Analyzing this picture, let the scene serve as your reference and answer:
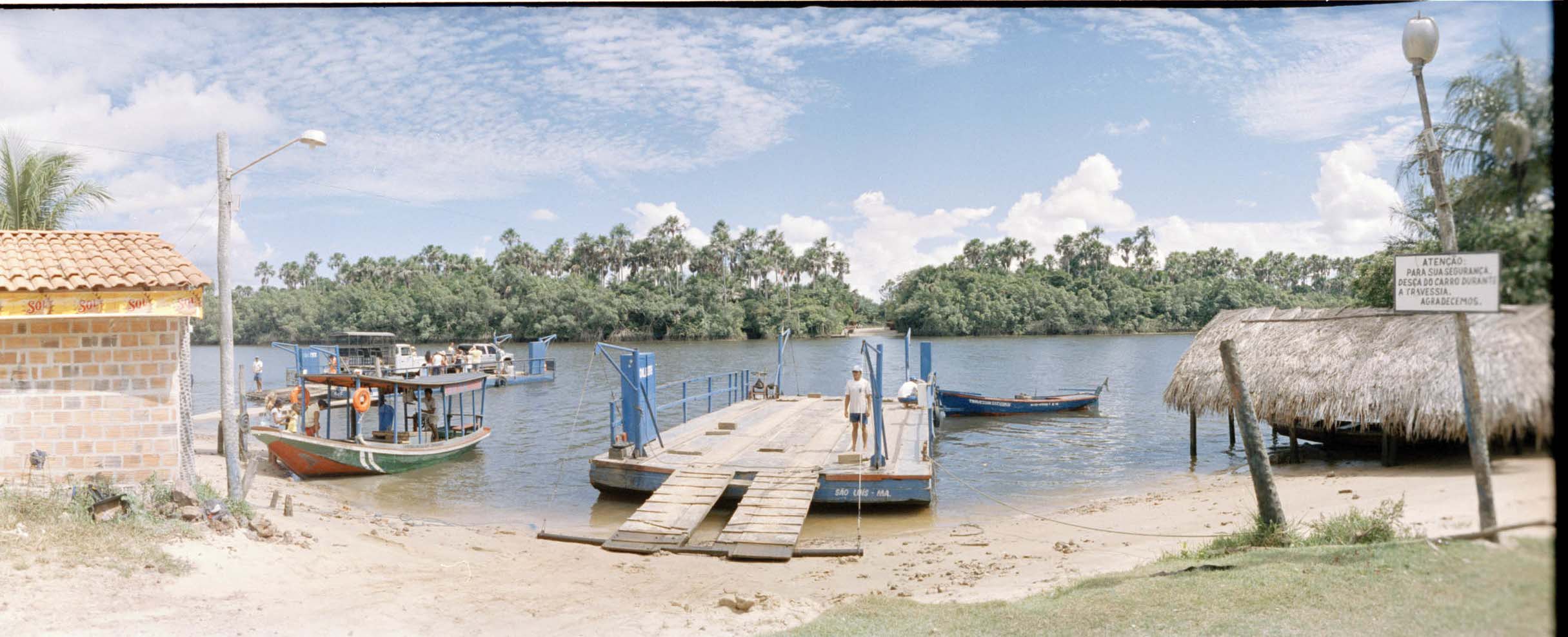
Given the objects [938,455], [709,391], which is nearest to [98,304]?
[709,391]

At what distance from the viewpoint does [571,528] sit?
11766 millimetres

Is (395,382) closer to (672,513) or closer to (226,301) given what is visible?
(226,301)

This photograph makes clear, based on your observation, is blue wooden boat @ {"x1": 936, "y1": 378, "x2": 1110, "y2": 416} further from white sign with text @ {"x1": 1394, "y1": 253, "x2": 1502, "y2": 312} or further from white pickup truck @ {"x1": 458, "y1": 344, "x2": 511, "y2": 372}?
white sign with text @ {"x1": 1394, "y1": 253, "x2": 1502, "y2": 312}

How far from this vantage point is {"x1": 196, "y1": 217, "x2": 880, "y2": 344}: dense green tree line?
4962 centimetres

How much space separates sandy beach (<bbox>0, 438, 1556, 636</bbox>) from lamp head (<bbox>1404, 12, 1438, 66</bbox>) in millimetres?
2035

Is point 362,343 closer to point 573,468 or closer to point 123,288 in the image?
point 573,468

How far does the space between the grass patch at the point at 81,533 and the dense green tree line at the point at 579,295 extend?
31.8 meters

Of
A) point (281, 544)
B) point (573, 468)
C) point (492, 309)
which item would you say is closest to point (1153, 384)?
point (573, 468)

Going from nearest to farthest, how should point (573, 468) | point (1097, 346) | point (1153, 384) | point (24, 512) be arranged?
point (24, 512) < point (573, 468) < point (1153, 384) < point (1097, 346)

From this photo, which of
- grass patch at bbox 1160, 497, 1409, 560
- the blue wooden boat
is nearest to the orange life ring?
grass patch at bbox 1160, 497, 1409, 560

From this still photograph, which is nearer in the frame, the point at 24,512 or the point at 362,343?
the point at 24,512

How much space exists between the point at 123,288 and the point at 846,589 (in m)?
7.40

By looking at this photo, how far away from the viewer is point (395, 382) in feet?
48.1

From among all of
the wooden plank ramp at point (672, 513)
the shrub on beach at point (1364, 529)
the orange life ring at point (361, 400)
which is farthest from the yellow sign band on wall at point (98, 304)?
the shrub on beach at point (1364, 529)
